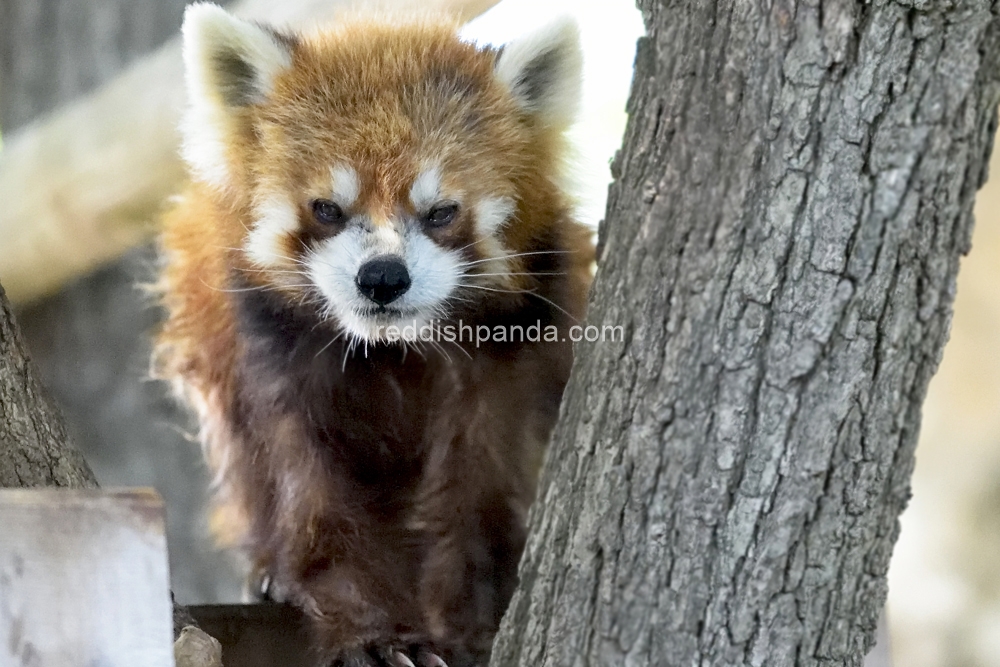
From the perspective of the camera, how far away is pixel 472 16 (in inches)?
75.1

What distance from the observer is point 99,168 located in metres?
1.98

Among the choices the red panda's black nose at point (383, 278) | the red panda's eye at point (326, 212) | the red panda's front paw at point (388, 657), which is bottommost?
the red panda's front paw at point (388, 657)

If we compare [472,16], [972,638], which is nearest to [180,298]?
[472,16]

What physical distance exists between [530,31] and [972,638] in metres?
1.74

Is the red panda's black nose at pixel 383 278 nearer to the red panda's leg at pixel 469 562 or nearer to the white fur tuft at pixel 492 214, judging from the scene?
the white fur tuft at pixel 492 214

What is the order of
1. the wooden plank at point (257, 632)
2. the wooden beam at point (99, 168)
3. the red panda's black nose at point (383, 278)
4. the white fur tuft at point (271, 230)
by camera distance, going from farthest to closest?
the wooden beam at point (99, 168)
the wooden plank at point (257, 632)
the white fur tuft at point (271, 230)
the red panda's black nose at point (383, 278)

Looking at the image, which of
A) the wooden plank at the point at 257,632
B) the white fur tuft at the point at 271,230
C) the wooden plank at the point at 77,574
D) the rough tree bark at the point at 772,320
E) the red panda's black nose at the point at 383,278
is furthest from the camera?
the wooden plank at the point at 257,632

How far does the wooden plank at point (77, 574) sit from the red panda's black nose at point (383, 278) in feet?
1.69

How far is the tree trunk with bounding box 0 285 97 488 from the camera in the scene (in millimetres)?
1617

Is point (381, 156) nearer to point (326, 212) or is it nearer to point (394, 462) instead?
point (326, 212)

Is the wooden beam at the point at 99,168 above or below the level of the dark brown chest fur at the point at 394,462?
above

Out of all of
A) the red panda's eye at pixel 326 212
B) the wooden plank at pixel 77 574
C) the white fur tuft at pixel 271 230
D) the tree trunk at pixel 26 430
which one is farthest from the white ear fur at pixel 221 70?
the wooden plank at pixel 77 574

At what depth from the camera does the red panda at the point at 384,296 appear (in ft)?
5.42

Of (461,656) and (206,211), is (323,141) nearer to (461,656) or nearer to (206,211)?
(206,211)
